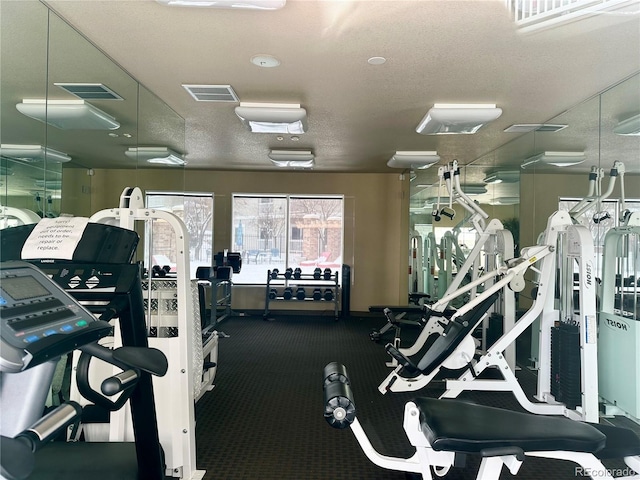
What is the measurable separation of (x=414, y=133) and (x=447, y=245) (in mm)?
1993

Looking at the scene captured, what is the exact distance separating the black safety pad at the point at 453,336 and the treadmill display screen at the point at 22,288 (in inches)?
108

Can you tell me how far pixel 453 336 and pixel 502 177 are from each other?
2526 millimetres

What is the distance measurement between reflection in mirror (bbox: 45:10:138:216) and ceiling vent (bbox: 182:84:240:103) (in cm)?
43

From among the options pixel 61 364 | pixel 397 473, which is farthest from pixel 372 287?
pixel 61 364

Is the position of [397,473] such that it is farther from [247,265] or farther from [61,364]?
[247,265]

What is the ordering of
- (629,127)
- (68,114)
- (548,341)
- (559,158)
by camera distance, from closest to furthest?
(68,114), (629,127), (548,341), (559,158)

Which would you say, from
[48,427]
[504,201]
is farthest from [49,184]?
[504,201]

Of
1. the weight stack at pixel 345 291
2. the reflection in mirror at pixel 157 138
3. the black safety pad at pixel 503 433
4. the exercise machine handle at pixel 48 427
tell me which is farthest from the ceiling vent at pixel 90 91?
the weight stack at pixel 345 291

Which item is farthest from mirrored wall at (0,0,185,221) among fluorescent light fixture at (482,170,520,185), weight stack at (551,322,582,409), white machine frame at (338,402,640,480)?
fluorescent light fixture at (482,170,520,185)

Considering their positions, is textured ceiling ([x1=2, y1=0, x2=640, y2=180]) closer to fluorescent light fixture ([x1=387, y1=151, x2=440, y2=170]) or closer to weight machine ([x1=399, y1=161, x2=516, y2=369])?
weight machine ([x1=399, y1=161, x2=516, y2=369])

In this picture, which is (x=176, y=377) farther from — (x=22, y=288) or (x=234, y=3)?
(x=234, y=3)

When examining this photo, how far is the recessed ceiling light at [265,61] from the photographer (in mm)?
2549

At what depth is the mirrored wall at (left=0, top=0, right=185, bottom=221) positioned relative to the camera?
6.40ft

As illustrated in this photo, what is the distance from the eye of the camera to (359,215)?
7109 millimetres
